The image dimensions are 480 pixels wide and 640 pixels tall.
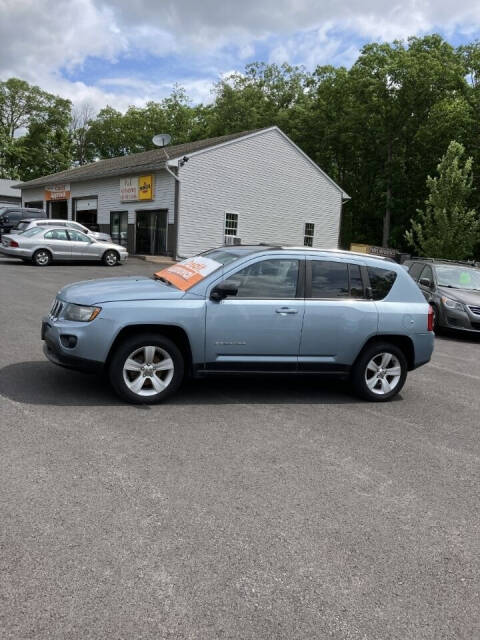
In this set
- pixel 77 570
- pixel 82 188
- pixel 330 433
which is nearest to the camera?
pixel 77 570

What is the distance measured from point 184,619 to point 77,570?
0.64 metres

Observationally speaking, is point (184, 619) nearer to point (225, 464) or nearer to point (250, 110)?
point (225, 464)

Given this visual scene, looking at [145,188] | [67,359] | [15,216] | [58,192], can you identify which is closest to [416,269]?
[67,359]

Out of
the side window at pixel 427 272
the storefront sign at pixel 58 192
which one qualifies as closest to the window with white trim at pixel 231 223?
the storefront sign at pixel 58 192

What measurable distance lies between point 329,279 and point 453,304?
268 inches

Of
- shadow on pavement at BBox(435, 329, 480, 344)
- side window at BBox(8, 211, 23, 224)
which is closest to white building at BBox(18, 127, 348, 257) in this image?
side window at BBox(8, 211, 23, 224)

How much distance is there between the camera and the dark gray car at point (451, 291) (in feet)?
38.7

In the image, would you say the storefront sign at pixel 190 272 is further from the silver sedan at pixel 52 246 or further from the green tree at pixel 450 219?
the green tree at pixel 450 219

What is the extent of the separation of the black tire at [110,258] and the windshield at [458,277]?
535 inches

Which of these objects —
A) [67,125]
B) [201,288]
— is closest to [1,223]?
[201,288]

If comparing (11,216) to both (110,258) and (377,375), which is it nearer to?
(110,258)

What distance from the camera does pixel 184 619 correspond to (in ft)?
8.29

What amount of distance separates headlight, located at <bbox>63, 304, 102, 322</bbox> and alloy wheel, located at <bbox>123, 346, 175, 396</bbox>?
0.53 meters

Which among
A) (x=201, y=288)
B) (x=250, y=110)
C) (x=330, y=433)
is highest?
(x=250, y=110)
